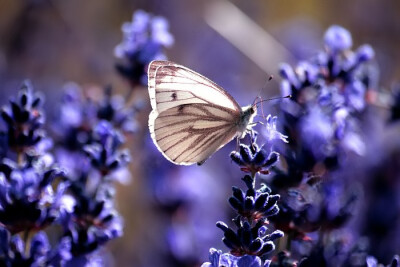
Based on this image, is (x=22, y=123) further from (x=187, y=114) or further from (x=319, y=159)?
(x=319, y=159)

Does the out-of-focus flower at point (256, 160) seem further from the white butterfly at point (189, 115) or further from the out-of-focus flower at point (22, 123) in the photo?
the out-of-focus flower at point (22, 123)

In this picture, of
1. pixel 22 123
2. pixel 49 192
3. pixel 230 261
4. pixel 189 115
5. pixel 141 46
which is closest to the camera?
pixel 230 261

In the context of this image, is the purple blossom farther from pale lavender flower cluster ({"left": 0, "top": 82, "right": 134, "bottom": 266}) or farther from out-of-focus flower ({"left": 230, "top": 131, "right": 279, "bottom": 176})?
out-of-focus flower ({"left": 230, "top": 131, "right": 279, "bottom": 176})

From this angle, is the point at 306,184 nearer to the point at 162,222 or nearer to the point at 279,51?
the point at 162,222

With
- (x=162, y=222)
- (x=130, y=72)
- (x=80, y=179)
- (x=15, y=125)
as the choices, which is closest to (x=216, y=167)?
(x=162, y=222)

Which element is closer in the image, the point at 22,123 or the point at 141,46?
the point at 22,123

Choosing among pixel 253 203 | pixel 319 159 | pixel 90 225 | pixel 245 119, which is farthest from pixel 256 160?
Result: pixel 90 225

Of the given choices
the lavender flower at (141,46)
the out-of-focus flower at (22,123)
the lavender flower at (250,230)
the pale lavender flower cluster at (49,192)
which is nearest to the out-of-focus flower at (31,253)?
the pale lavender flower cluster at (49,192)

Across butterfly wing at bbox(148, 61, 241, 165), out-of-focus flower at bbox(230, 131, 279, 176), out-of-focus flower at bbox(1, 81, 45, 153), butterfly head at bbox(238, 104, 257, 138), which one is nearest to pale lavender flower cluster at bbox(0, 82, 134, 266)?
out-of-focus flower at bbox(1, 81, 45, 153)
